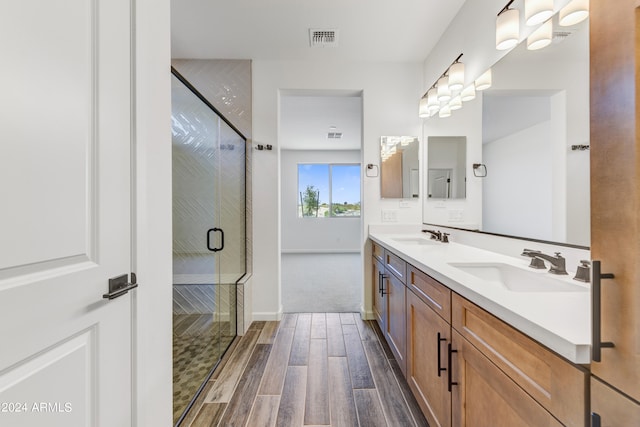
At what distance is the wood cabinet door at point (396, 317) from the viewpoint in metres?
1.75

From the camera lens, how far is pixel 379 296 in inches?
98.5

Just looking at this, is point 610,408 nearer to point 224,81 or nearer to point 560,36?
point 560,36

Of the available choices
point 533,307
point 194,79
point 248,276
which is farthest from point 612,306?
point 194,79

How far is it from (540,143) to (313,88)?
2212mm

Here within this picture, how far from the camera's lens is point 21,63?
60 centimetres

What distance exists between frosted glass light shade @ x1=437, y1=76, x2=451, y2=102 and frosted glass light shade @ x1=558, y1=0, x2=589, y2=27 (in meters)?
1.06

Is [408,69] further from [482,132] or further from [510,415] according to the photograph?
[510,415]

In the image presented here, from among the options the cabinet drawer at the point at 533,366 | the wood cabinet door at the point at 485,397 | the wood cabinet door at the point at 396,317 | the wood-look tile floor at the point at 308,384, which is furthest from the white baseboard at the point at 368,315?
the cabinet drawer at the point at 533,366

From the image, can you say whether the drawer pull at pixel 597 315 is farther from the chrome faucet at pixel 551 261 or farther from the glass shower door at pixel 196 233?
the glass shower door at pixel 196 233

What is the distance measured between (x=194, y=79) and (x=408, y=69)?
2.36 metres

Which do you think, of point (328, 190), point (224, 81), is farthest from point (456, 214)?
point (328, 190)

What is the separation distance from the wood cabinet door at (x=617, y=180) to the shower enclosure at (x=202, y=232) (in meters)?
2.08

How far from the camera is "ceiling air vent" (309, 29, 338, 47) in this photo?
7.91ft

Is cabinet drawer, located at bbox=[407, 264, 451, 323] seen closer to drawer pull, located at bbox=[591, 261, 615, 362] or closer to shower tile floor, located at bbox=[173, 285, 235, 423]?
drawer pull, located at bbox=[591, 261, 615, 362]
